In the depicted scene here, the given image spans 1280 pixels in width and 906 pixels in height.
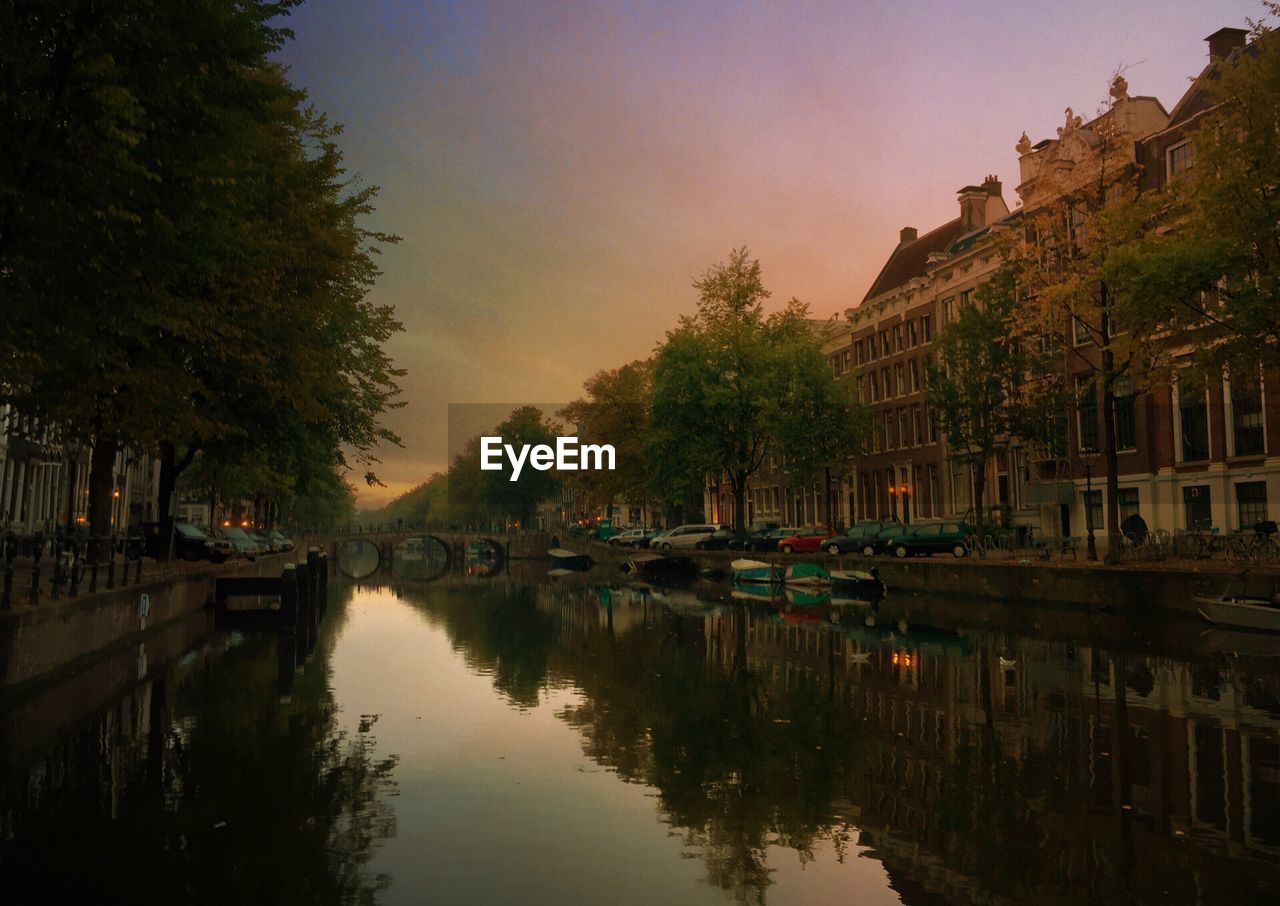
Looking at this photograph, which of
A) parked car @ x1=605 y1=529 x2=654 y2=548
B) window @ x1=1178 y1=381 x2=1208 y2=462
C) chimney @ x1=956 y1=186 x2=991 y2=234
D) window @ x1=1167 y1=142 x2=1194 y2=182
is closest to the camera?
window @ x1=1178 y1=381 x2=1208 y2=462

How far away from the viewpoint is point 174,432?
26766 millimetres

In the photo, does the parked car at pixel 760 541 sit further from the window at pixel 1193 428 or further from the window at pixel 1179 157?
the window at pixel 1179 157

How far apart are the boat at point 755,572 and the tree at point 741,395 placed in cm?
797

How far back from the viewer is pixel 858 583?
156 ft

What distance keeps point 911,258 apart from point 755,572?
32976mm

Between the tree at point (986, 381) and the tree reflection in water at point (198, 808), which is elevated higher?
the tree at point (986, 381)

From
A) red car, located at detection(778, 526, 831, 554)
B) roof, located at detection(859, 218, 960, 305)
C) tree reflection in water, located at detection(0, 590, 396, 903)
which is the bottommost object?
tree reflection in water, located at detection(0, 590, 396, 903)

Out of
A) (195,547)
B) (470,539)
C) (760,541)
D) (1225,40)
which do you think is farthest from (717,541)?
(470,539)

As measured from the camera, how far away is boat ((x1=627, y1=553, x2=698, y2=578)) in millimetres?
67688

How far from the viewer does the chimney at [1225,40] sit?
4603 centimetres

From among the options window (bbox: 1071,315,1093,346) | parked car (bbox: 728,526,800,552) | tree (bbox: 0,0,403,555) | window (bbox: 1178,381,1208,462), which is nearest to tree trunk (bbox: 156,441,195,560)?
tree (bbox: 0,0,403,555)

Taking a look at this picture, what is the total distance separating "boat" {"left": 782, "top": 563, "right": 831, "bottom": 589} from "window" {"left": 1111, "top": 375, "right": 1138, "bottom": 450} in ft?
48.7

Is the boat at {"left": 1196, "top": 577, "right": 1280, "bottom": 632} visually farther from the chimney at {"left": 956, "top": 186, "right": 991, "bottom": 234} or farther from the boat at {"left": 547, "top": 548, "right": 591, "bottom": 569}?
the boat at {"left": 547, "top": 548, "right": 591, "bottom": 569}

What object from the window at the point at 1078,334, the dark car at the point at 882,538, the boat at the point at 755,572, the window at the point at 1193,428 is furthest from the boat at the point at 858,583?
the window at the point at 1078,334
